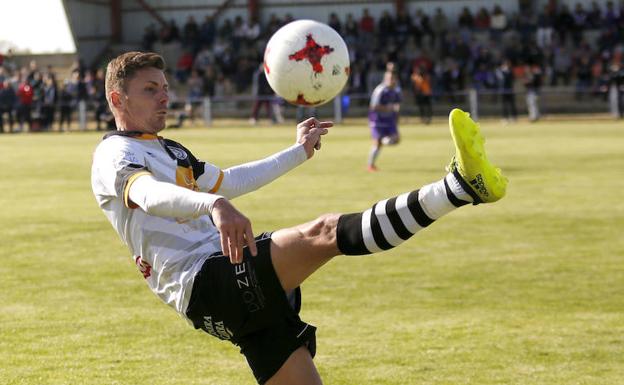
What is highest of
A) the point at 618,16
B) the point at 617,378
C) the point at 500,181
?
the point at 618,16

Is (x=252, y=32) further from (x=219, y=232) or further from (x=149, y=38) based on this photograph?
(x=219, y=232)

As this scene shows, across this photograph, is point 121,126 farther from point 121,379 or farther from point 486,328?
point 486,328

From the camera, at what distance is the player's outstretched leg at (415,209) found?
4.68 metres

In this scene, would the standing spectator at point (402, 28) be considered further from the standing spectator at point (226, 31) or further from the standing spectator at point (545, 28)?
the standing spectator at point (226, 31)

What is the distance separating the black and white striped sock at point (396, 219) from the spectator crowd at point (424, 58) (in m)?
36.0

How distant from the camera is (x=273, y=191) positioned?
18906mm

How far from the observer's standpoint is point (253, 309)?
4887mm

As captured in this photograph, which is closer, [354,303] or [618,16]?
[354,303]

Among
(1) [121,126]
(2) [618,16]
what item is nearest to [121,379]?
(1) [121,126]

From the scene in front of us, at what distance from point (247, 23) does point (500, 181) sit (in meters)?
47.8

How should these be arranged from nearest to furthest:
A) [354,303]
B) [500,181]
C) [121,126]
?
[500,181]
[121,126]
[354,303]

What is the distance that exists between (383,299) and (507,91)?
103ft

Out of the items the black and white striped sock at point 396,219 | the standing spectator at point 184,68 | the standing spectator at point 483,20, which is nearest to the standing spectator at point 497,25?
the standing spectator at point 483,20

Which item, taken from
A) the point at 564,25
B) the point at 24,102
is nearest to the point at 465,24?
the point at 564,25
